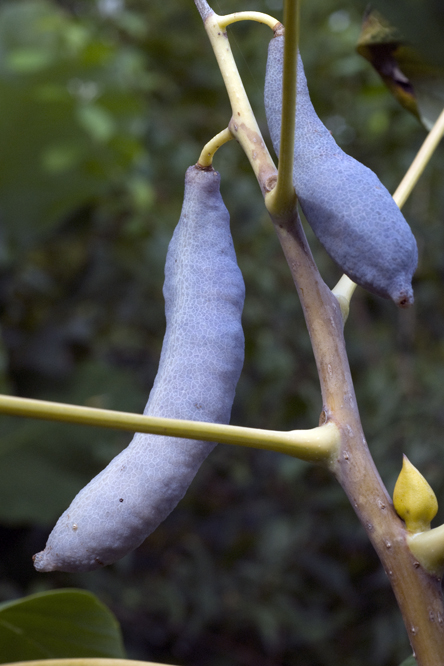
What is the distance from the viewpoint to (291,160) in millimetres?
444

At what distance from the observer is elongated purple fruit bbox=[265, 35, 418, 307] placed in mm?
420

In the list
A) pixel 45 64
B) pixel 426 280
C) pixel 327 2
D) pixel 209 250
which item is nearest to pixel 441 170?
pixel 426 280

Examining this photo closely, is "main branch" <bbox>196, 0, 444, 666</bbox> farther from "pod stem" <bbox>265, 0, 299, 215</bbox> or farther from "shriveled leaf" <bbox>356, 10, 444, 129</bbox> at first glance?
"shriveled leaf" <bbox>356, 10, 444, 129</bbox>

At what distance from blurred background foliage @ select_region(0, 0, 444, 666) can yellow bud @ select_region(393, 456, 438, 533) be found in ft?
3.67

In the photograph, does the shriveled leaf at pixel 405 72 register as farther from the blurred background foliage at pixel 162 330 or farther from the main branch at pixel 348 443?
the blurred background foliage at pixel 162 330

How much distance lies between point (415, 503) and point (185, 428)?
162 millimetres

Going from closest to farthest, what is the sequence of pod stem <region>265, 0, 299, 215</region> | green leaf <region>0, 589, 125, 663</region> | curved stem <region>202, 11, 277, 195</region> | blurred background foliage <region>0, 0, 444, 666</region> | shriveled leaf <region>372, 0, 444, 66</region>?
shriveled leaf <region>372, 0, 444, 66</region>
pod stem <region>265, 0, 299, 215</region>
curved stem <region>202, 11, 277, 195</region>
green leaf <region>0, 589, 125, 663</region>
blurred background foliage <region>0, 0, 444, 666</region>

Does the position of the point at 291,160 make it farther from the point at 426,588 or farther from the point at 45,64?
the point at 45,64

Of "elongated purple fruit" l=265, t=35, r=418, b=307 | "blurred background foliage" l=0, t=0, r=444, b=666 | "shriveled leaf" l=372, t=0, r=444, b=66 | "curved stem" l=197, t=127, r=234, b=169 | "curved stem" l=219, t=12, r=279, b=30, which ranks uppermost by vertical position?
"shriveled leaf" l=372, t=0, r=444, b=66

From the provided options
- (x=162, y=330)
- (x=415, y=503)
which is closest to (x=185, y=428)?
(x=415, y=503)

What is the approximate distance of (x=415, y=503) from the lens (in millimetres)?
447

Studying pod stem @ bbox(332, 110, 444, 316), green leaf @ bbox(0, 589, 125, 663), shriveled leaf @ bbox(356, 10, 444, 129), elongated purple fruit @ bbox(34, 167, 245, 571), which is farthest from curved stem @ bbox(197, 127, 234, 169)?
green leaf @ bbox(0, 589, 125, 663)

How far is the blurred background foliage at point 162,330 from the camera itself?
1624 millimetres

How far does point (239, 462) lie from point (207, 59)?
132 cm
